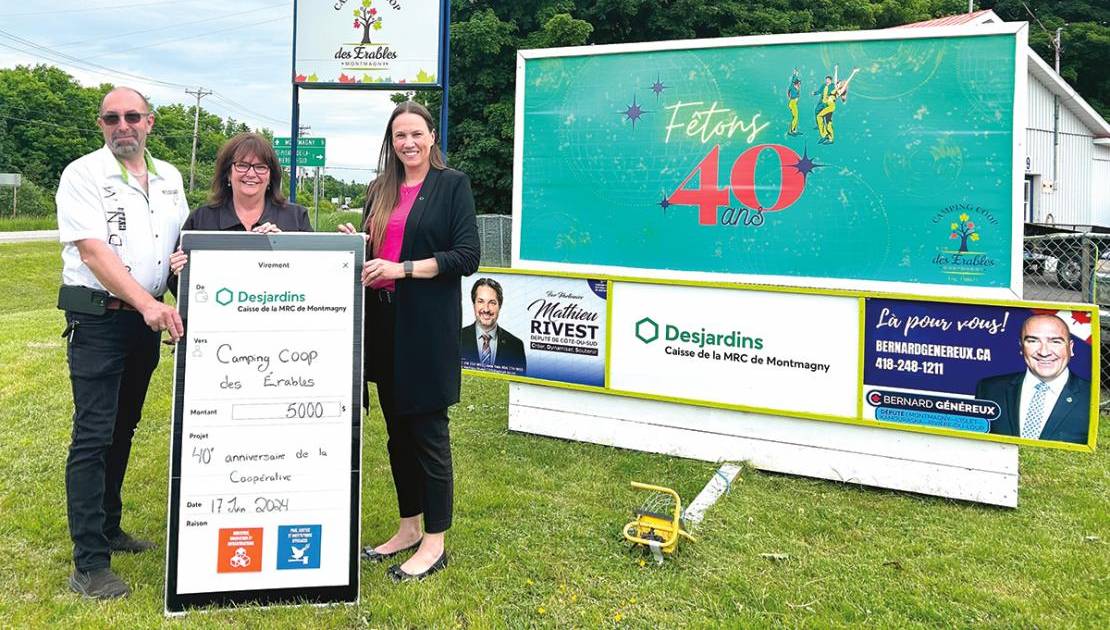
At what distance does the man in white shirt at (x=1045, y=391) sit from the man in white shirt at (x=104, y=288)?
414 centimetres

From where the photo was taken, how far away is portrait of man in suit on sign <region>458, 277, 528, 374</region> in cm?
551

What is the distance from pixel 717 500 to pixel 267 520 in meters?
2.41

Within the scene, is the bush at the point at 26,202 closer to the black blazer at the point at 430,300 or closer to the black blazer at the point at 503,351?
the black blazer at the point at 503,351

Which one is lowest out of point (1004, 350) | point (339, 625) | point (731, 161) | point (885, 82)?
point (339, 625)

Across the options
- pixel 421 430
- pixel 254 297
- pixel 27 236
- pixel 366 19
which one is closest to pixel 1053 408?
pixel 421 430

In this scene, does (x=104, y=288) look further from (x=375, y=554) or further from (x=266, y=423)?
(x=375, y=554)

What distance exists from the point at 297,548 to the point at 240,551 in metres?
0.21

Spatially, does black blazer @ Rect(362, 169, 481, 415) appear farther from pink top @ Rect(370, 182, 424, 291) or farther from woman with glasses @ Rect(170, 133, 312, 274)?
woman with glasses @ Rect(170, 133, 312, 274)

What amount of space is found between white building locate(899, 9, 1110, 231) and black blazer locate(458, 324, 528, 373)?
23.6 metres

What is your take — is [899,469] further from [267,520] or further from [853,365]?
[267,520]

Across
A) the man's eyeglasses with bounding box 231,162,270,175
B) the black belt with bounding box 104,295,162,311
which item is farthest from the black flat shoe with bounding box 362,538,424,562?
the man's eyeglasses with bounding box 231,162,270,175

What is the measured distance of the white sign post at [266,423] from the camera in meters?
2.85

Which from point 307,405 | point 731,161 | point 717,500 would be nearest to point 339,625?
point 307,405

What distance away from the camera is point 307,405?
296 centimetres
